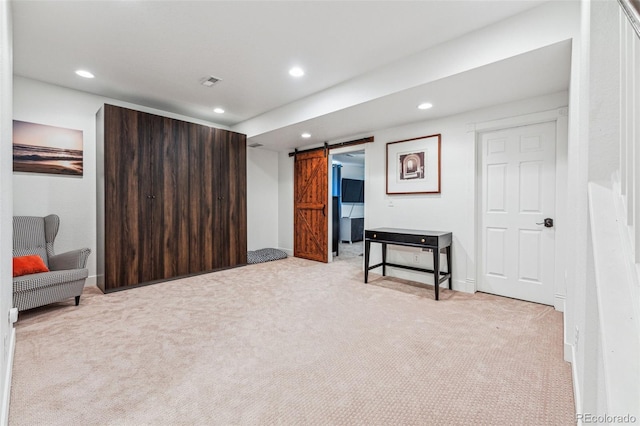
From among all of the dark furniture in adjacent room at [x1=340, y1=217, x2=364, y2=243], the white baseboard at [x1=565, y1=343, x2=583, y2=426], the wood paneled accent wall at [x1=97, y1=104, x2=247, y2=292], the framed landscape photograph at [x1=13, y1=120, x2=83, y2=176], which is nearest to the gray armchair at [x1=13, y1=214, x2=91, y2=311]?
the wood paneled accent wall at [x1=97, y1=104, x2=247, y2=292]

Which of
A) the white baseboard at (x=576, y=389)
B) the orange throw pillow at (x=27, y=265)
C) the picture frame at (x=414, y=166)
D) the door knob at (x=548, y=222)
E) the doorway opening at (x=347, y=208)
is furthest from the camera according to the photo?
the doorway opening at (x=347, y=208)

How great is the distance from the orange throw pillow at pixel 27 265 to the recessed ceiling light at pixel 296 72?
3328 mm

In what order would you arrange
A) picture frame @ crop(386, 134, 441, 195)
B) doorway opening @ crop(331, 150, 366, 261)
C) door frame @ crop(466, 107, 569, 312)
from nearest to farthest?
door frame @ crop(466, 107, 569, 312), picture frame @ crop(386, 134, 441, 195), doorway opening @ crop(331, 150, 366, 261)

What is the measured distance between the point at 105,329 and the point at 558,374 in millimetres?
3497

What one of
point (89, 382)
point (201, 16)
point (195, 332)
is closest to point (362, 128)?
point (201, 16)

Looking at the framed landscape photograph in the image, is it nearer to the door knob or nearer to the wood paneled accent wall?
the wood paneled accent wall

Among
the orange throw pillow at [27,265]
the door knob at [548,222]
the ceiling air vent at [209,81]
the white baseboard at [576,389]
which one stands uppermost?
the ceiling air vent at [209,81]

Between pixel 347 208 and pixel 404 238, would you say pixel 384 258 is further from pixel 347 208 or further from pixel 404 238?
pixel 347 208

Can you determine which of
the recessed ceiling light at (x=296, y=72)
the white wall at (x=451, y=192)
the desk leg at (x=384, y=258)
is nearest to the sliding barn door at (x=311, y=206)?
the white wall at (x=451, y=192)

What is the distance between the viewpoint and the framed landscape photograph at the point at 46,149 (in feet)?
11.1

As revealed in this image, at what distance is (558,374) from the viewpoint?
1.87 m

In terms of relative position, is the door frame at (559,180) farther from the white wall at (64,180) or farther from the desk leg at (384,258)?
the white wall at (64,180)

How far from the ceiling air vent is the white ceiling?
0.24 feet

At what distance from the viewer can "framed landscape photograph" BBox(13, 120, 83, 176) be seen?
3.38 m
